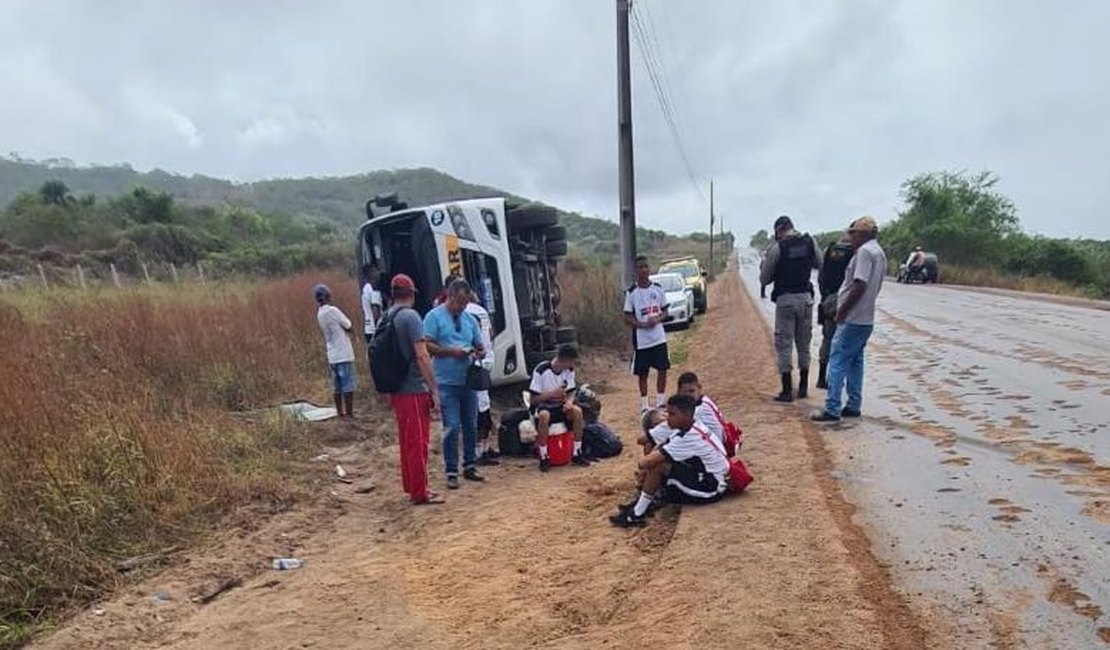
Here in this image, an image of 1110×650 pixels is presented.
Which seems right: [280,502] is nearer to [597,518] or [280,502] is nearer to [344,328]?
[597,518]

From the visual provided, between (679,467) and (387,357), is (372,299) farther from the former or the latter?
(679,467)

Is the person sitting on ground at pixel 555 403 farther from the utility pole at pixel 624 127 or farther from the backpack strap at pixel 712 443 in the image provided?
the utility pole at pixel 624 127

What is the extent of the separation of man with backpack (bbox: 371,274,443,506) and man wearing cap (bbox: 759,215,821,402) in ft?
12.5

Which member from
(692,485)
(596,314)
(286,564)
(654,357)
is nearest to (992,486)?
(692,485)

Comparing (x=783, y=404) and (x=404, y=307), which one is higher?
(x=404, y=307)

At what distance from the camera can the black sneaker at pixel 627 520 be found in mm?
5312

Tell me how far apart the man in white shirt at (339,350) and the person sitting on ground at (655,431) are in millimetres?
4278

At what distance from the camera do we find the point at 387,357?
6.40 m

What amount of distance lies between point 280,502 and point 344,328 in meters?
3.42

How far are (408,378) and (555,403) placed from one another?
1.78m

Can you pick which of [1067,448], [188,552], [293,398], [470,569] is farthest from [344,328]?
[1067,448]

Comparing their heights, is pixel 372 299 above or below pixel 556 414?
above

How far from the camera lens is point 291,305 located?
552 inches

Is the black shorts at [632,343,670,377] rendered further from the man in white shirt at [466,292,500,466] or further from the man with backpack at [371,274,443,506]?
the man with backpack at [371,274,443,506]
